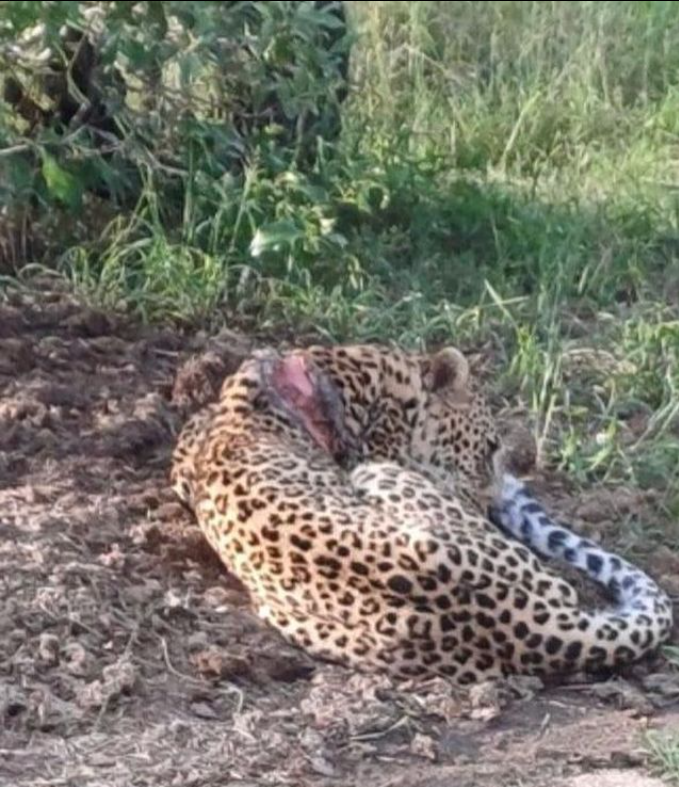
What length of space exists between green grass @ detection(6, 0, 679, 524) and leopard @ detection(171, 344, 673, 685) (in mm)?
430

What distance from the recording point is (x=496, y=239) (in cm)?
754

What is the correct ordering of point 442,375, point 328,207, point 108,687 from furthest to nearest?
point 328,207 → point 442,375 → point 108,687

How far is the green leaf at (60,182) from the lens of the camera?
21.9 ft

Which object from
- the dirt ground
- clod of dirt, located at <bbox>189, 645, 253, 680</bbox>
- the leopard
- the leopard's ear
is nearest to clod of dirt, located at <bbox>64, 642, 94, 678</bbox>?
the dirt ground

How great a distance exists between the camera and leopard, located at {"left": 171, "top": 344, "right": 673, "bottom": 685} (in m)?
4.93

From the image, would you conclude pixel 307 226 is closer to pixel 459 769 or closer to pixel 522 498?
pixel 522 498

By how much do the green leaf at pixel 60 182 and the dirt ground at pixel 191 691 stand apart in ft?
3.24

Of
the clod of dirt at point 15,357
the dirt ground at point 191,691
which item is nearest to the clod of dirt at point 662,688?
the dirt ground at point 191,691

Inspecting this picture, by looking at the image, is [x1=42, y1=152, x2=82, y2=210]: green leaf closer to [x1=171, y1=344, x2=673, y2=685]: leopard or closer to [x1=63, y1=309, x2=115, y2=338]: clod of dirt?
[x1=63, y1=309, x2=115, y2=338]: clod of dirt

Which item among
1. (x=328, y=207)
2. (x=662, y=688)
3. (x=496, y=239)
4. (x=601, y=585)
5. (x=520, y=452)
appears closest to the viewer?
(x=662, y=688)

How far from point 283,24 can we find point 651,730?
312cm

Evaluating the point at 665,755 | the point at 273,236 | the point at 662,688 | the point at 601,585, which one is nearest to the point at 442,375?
the point at 601,585

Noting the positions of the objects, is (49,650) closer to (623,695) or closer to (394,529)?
(394,529)

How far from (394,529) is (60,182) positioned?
213 centimetres
